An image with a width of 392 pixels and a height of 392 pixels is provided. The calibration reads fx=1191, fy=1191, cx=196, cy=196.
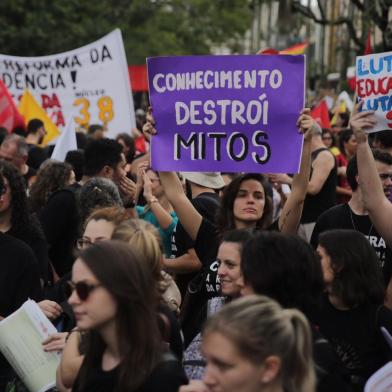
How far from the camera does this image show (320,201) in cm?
1049

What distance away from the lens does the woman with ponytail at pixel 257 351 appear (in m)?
3.58

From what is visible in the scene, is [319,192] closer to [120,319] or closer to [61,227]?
[61,227]

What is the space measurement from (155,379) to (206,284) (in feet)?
7.16

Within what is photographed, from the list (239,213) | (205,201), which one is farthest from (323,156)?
(239,213)

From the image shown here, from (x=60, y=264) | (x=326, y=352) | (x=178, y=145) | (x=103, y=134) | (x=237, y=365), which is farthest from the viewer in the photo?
(x=103, y=134)

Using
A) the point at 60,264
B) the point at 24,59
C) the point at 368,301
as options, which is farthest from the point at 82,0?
the point at 368,301

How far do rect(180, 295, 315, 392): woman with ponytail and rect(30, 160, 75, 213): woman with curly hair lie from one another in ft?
16.4

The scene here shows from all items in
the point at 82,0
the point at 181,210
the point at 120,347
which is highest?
the point at 120,347

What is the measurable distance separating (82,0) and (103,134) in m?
27.4

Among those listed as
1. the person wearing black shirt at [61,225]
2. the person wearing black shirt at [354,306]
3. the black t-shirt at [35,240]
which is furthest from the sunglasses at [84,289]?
the person wearing black shirt at [61,225]

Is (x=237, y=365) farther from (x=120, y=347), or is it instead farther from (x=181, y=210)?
(x=181, y=210)

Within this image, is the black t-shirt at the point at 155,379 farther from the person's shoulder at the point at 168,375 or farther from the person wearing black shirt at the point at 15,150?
the person wearing black shirt at the point at 15,150

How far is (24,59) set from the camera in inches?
609

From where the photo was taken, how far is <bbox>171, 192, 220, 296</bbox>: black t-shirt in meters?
7.37
